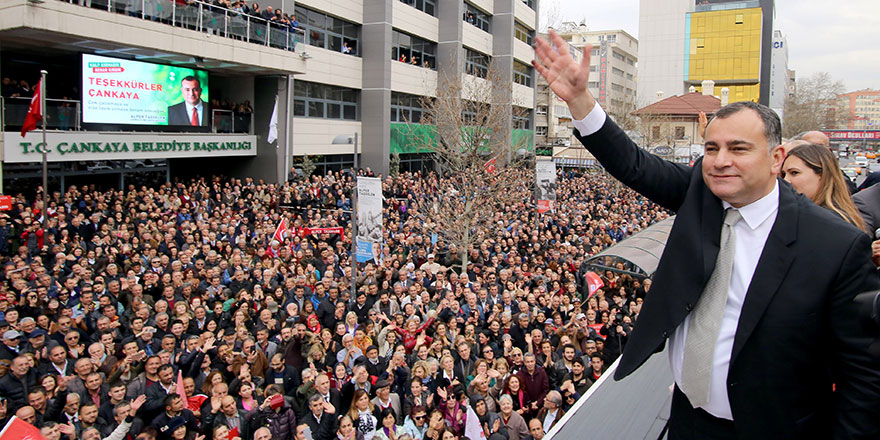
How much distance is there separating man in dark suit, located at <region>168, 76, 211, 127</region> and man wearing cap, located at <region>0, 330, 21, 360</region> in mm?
14641

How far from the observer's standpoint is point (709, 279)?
184 centimetres

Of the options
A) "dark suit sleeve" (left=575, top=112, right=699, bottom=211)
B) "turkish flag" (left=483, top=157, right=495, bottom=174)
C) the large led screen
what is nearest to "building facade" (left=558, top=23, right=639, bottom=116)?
"turkish flag" (left=483, top=157, right=495, bottom=174)

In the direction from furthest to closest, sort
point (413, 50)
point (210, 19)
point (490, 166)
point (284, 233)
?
point (413, 50) < point (210, 19) < point (490, 166) < point (284, 233)

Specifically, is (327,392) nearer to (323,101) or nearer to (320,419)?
(320,419)

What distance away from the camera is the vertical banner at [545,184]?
2080 cm

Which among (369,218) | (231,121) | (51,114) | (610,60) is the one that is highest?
(610,60)

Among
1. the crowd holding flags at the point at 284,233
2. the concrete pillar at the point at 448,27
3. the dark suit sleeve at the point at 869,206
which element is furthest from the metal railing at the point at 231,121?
the dark suit sleeve at the point at 869,206

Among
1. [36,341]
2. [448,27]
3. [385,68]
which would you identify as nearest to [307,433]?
[36,341]

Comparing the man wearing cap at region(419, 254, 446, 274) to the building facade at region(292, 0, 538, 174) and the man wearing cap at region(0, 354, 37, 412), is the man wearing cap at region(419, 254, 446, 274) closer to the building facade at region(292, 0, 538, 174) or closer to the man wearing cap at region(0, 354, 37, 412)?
the man wearing cap at region(0, 354, 37, 412)

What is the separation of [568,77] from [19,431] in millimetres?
6130

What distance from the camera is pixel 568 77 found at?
6.43ft

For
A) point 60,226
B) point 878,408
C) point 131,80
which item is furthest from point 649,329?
point 131,80

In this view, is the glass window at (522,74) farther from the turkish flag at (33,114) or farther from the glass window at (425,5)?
Answer: the turkish flag at (33,114)

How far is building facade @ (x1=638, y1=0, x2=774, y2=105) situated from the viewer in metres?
88.1
